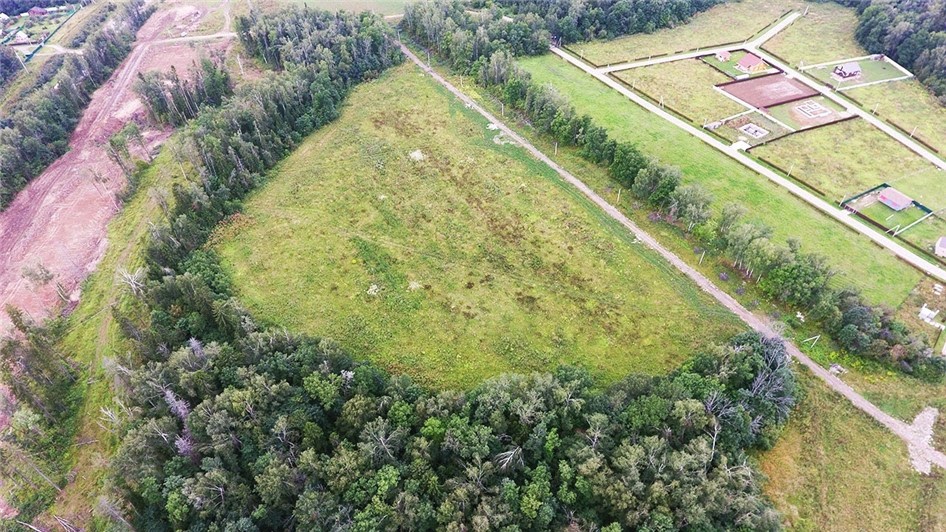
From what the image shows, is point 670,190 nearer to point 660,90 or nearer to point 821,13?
point 660,90

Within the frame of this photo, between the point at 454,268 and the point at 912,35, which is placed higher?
the point at 912,35

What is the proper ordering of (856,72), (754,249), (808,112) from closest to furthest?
(754,249) → (808,112) → (856,72)

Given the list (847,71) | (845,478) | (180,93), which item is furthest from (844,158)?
(180,93)

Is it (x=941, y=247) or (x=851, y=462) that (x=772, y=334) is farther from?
(x=941, y=247)

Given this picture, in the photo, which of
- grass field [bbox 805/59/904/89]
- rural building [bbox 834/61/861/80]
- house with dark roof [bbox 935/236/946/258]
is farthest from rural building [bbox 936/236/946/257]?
rural building [bbox 834/61/861/80]

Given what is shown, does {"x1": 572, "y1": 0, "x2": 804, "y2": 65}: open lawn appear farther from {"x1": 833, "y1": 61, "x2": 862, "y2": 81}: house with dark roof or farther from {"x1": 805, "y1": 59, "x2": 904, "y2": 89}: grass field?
{"x1": 833, "y1": 61, "x2": 862, "y2": 81}: house with dark roof

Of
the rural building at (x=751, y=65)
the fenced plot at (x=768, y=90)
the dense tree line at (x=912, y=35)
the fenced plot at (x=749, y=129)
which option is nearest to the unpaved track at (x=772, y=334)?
the fenced plot at (x=749, y=129)

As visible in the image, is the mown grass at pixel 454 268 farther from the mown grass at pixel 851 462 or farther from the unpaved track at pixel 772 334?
the mown grass at pixel 851 462
